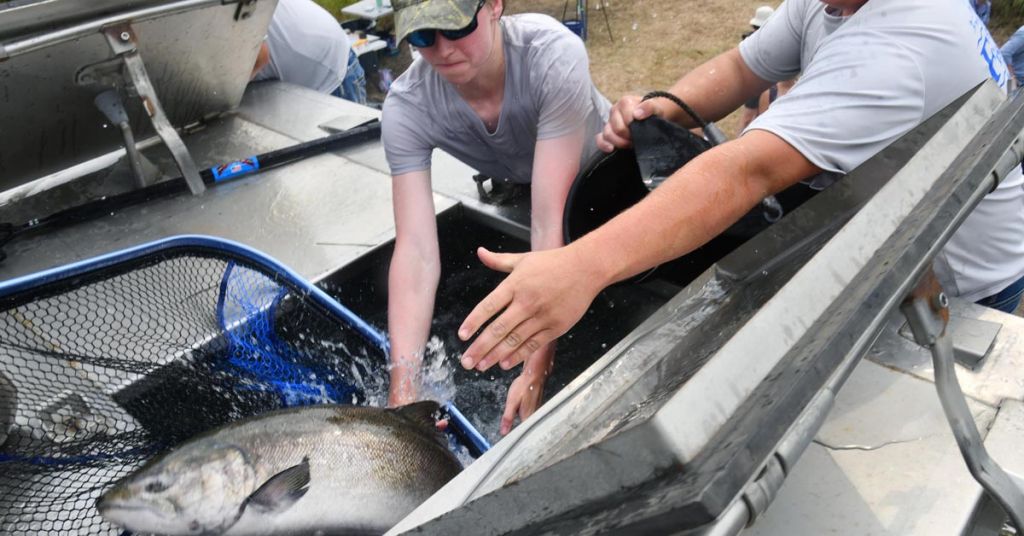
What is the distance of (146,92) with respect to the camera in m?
3.13

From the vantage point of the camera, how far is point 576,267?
56.7 inches

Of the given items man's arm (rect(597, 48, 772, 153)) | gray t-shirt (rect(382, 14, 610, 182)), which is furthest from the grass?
gray t-shirt (rect(382, 14, 610, 182))

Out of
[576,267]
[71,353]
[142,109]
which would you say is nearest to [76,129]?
[142,109]

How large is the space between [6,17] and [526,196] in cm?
209

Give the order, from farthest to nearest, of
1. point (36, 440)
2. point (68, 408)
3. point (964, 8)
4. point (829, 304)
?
1. point (68, 408)
2. point (36, 440)
3. point (964, 8)
4. point (829, 304)

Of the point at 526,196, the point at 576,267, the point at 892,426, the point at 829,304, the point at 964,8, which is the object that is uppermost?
the point at 964,8

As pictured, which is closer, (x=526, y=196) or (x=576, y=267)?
(x=576, y=267)

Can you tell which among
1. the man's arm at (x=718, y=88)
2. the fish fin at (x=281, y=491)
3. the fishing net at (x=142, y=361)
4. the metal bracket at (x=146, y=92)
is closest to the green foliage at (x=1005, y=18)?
the man's arm at (x=718, y=88)

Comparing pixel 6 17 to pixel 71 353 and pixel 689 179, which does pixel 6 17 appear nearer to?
pixel 71 353

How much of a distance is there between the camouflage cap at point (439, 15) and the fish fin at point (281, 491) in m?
1.32

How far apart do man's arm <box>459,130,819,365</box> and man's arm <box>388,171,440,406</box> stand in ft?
2.80

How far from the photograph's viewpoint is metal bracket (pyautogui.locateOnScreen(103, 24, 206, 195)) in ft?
9.29

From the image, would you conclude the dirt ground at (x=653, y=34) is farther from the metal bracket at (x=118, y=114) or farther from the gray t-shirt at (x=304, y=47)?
the metal bracket at (x=118, y=114)

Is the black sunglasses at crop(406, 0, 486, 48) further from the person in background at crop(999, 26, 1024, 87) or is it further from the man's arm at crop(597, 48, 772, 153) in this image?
the person in background at crop(999, 26, 1024, 87)
